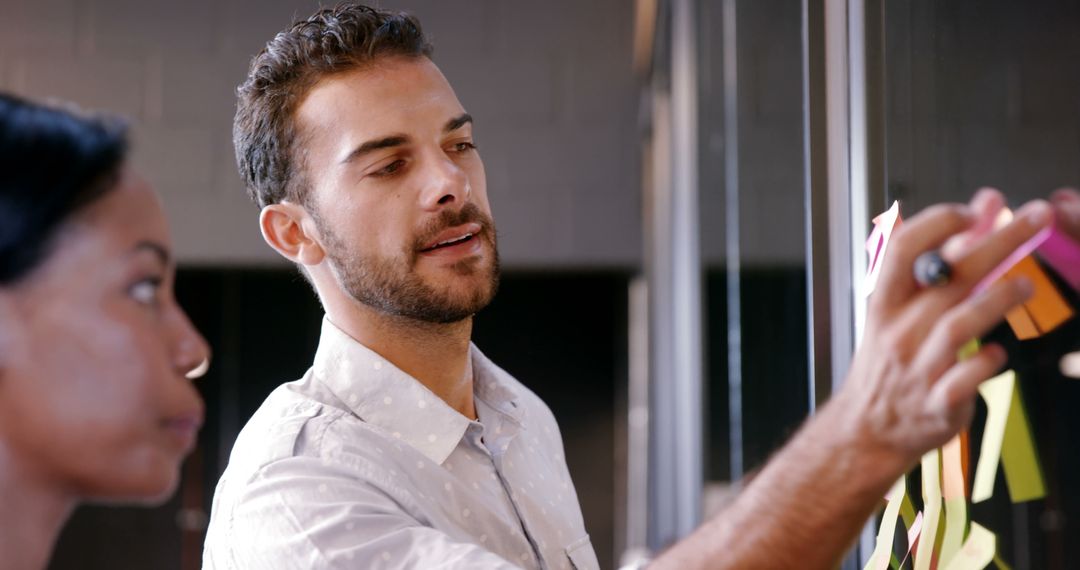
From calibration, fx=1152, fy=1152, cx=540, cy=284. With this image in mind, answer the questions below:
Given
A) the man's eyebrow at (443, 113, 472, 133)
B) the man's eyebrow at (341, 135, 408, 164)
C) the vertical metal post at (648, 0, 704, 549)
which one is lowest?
the vertical metal post at (648, 0, 704, 549)

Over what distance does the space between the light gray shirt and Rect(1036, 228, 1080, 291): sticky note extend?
0.45 metres

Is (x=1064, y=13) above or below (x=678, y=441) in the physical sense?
above

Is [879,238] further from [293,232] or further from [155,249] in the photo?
[293,232]

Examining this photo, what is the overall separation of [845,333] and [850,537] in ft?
1.24

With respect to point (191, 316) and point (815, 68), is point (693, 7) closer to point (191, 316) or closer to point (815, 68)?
point (815, 68)

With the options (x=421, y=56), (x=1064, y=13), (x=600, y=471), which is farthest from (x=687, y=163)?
(x=1064, y=13)

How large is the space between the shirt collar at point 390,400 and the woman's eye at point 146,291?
624 millimetres

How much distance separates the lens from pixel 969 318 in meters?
0.51

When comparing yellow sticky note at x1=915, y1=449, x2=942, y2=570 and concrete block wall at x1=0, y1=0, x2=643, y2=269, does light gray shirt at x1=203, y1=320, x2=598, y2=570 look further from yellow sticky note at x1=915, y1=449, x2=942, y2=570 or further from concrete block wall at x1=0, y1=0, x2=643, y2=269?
concrete block wall at x1=0, y1=0, x2=643, y2=269

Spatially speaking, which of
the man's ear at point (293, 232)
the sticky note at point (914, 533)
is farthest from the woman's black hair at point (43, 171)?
the man's ear at point (293, 232)

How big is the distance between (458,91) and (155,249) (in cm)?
307

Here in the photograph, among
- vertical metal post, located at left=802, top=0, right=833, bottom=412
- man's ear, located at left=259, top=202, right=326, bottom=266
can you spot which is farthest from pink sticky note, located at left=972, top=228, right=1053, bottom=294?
man's ear, located at left=259, top=202, right=326, bottom=266

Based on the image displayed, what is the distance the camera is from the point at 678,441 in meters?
2.84

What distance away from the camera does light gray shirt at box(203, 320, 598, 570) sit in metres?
0.91
